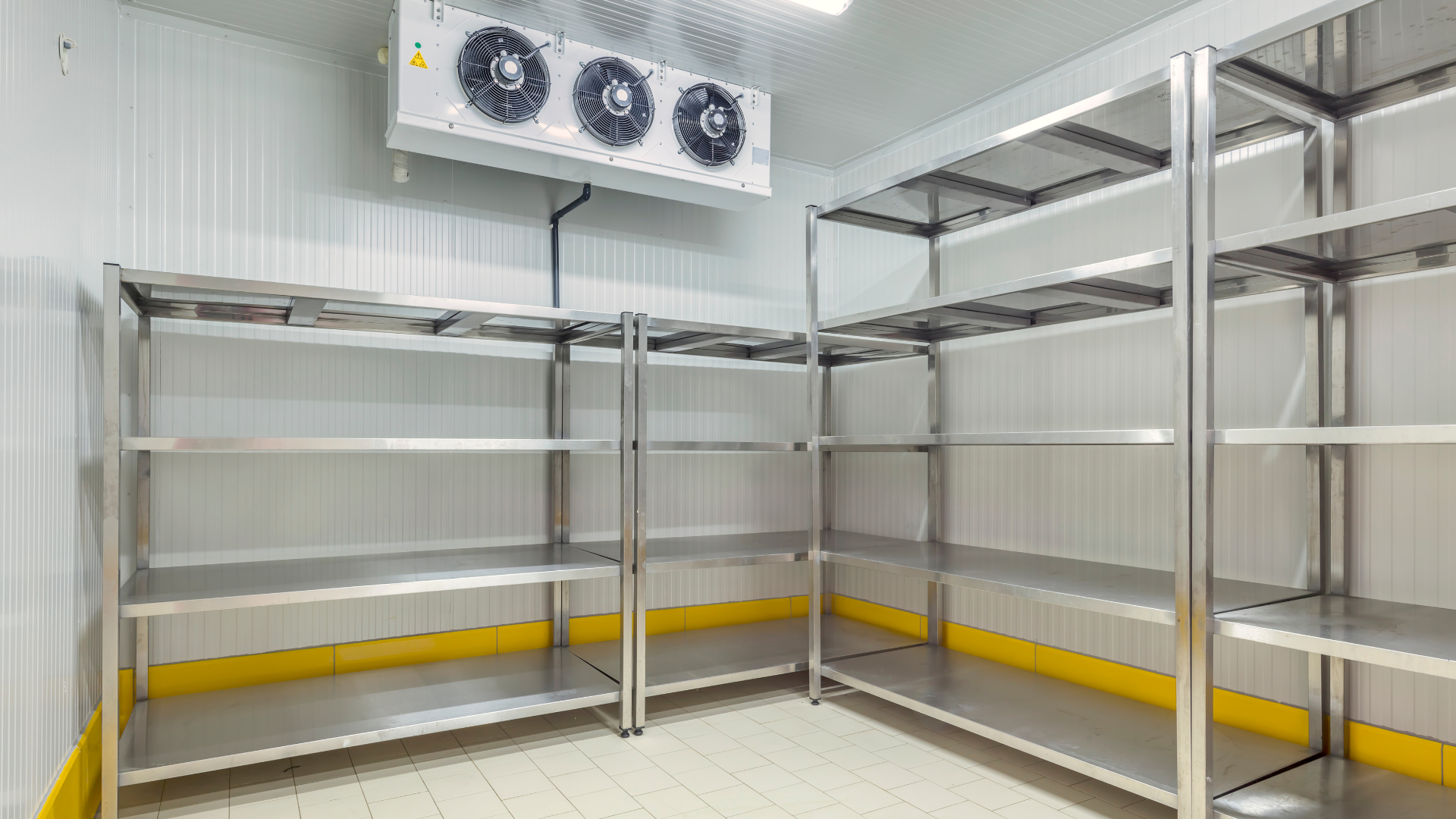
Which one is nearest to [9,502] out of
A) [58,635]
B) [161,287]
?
[58,635]

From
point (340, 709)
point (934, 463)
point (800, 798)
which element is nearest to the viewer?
point (800, 798)

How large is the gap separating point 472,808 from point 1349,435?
2737mm

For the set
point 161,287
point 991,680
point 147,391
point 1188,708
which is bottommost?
point 991,680

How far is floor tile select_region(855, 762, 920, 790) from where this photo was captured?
2807 millimetres

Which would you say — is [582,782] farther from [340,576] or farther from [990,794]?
[990,794]

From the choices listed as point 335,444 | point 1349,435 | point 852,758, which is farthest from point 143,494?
point 1349,435

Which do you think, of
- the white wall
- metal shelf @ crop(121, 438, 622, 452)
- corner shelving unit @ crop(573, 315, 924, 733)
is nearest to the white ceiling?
the white wall

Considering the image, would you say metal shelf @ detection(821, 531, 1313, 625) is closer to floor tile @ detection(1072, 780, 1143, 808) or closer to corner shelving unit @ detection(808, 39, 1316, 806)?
corner shelving unit @ detection(808, 39, 1316, 806)

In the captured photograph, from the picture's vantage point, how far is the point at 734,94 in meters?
3.72

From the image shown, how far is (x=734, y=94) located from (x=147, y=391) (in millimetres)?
2741

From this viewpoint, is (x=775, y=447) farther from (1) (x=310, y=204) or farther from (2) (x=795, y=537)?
(1) (x=310, y=204)

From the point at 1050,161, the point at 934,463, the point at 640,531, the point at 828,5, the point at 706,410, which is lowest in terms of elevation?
the point at 640,531

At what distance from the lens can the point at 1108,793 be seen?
8.89 feet

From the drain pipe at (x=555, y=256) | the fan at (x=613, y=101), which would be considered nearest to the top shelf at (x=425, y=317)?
the drain pipe at (x=555, y=256)
